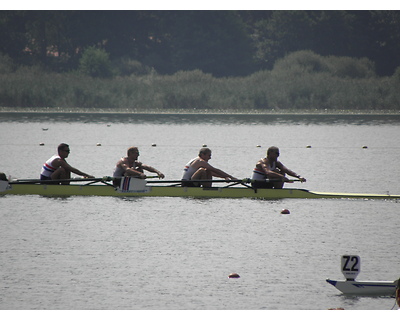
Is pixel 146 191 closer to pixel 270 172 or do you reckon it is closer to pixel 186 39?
pixel 270 172

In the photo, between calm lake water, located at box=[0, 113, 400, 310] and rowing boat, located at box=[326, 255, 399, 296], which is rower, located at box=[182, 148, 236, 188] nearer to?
calm lake water, located at box=[0, 113, 400, 310]

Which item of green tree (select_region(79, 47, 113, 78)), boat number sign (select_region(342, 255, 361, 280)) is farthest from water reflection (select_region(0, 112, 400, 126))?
boat number sign (select_region(342, 255, 361, 280))

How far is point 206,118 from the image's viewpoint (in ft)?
221

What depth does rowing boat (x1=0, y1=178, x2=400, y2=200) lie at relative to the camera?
2216 centimetres

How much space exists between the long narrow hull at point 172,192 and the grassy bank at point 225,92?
41.1m

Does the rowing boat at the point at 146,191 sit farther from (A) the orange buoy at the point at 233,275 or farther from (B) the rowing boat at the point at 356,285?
(B) the rowing boat at the point at 356,285

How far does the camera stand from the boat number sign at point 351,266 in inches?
521

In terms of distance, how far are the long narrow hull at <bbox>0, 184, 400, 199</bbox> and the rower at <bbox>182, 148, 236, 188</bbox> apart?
0.55 ft

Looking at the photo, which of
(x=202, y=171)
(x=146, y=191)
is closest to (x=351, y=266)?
(x=202, y=171)

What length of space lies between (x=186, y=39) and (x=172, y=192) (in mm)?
55482

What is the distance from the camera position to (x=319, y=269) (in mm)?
15414

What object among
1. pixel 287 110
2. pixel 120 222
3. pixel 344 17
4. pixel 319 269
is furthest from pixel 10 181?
pixel 344 17

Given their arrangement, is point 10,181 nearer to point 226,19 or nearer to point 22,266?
point 22,266

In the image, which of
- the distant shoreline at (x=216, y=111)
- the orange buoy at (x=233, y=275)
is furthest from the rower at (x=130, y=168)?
the distant shoreline at (x=216, y=111)
